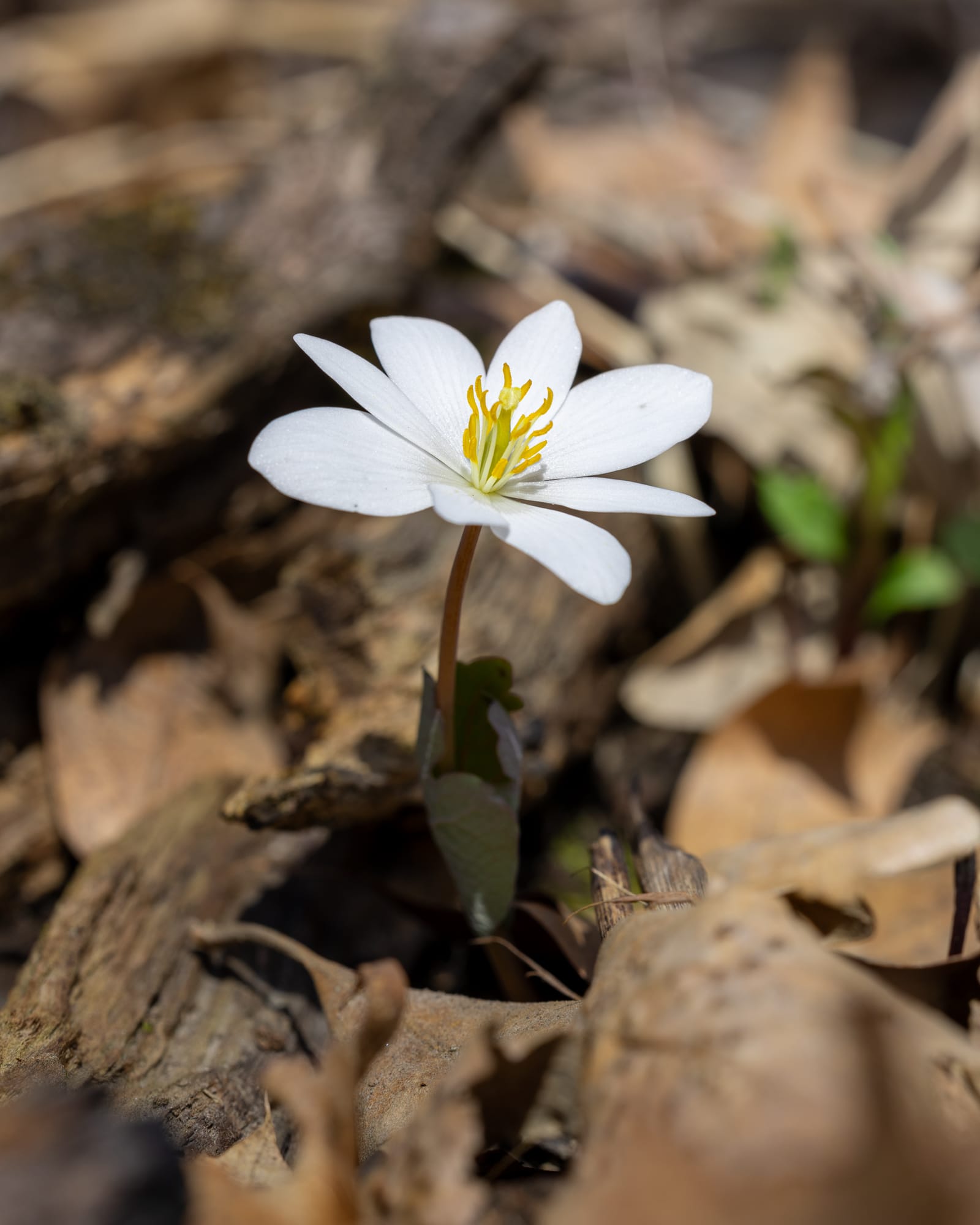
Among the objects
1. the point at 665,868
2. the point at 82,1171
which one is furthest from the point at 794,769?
the point at 82,1171

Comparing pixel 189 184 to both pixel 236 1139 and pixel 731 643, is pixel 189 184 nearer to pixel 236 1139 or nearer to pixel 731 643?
pixel 731 643

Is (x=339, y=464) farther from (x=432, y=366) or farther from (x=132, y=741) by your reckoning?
(x=132, y=741)

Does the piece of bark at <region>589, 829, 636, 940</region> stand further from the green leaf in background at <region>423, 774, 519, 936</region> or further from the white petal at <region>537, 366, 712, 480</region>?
the white petal at <region>537, 366, 712, 480</region>

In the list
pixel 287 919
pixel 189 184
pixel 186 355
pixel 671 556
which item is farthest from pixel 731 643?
pixel 189 184

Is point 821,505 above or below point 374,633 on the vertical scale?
below

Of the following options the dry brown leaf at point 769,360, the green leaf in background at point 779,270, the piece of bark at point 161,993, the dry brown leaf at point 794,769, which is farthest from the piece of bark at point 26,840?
the green leaf in background at point 779,270

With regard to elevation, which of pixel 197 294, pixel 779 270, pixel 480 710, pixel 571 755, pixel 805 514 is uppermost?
pixel 197 294

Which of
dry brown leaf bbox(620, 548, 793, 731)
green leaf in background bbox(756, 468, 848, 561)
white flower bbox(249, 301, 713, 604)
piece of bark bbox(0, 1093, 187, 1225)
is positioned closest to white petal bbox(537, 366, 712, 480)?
white flower bbox(249, 301, 713, 604)
